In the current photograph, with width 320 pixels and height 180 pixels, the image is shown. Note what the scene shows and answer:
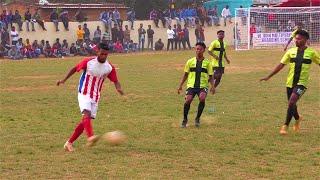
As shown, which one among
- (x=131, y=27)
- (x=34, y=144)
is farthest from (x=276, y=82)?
(x=131, y=27)

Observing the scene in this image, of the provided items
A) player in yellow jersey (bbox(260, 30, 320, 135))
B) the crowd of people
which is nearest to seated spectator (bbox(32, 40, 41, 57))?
the crowd of people

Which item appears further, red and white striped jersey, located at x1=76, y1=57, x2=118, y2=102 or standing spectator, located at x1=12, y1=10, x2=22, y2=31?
standing spectator, located at x1=12, y1=10, x2=22, y2=31

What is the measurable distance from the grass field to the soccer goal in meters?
18.2

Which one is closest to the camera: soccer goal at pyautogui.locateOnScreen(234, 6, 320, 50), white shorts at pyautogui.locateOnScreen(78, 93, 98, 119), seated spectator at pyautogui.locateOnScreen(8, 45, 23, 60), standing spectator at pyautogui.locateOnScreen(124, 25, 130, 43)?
white shorts at pyautogui.locateOnScreen(78, 93, 98, 119)

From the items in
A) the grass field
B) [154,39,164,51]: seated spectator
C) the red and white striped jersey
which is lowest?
[154,39,164,51]: seated spectator

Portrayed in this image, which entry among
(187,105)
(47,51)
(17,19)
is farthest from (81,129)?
(17,19)

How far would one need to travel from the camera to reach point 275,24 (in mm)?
40156

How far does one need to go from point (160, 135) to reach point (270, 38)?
97.4 feet

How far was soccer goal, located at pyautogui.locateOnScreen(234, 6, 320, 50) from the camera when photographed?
3950 cm

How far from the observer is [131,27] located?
139ft

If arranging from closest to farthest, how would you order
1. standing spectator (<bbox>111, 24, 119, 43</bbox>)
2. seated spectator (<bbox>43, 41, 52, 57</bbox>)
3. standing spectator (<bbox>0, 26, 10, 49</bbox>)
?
standing spectator (<bbox>0, 26, 10, 49</bbox>), seated spectator (<bbox>43, 41, 52, 57</bbox>), standing spectator (<bbox>111, 24, 119, 43</bbox>)

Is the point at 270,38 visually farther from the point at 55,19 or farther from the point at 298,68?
the point at 298,68

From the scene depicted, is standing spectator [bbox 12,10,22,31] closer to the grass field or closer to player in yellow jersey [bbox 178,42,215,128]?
the grass field

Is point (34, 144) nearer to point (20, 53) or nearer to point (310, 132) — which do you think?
point (310, 132)
